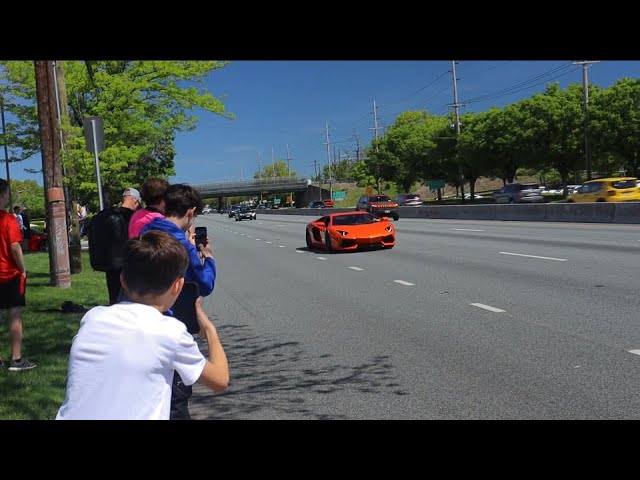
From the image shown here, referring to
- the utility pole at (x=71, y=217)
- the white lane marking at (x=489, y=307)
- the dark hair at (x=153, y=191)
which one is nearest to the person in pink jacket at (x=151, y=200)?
the dark hair at (x=153, y=191)

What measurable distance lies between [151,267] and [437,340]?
5036 millimetres

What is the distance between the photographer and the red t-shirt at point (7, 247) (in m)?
6.25

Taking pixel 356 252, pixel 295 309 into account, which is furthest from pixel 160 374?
pixel 356 252

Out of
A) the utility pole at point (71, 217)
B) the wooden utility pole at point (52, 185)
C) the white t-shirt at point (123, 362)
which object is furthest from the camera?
the utility pole at point (71, 217)

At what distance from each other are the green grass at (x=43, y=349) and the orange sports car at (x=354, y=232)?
23.5 ft

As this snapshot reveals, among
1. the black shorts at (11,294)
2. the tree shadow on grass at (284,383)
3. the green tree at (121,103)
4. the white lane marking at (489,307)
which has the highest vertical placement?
the green tree at (121,103)

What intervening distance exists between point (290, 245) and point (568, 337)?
1767 cm

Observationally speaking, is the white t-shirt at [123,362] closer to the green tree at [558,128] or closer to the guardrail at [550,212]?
the guardrail at [550,212]

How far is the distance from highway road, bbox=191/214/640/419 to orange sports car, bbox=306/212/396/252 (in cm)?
390

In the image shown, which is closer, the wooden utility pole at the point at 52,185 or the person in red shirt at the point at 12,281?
the person in red shirt at the point at 12,281

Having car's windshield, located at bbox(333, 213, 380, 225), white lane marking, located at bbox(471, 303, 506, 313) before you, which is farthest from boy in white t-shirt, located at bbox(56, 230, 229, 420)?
car's windshield, located at bbox(333, 213, 380, 225)

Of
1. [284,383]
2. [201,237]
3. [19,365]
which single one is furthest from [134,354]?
[19,365]
